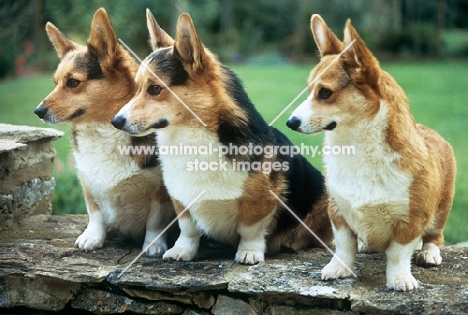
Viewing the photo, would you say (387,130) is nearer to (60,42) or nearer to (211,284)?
(211,284)

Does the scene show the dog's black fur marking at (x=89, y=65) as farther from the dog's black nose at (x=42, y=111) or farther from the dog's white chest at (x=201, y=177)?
the dog's white chest at (x=201, y=177)

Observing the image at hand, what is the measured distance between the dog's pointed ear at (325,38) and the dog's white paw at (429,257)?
118 cm

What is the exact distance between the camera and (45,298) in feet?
11.1

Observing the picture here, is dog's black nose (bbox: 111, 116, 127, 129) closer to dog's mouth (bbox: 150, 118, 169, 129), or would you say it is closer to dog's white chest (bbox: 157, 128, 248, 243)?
dog's mouth (bbox: 150, 118, 169, 129)

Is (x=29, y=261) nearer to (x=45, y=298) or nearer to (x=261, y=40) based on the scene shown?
(x=45, y=298)

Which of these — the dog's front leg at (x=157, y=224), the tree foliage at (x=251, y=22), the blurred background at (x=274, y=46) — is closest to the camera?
the dog's front leg at (x=157, y=224)

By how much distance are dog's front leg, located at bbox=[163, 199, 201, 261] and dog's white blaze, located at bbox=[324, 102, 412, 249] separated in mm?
880

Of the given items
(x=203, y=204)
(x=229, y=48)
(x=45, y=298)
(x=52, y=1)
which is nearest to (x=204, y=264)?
(x=203, y=204)

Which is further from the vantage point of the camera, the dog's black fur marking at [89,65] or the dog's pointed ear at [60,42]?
the dog's pointed ear at [60,42]

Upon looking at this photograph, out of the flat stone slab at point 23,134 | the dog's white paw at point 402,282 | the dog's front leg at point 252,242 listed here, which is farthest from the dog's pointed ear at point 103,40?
the dog's white paw at point 402,282

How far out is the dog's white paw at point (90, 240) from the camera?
3646mm

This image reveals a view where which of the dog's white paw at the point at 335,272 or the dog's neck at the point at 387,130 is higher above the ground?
the dog's neck at the point at 387,130

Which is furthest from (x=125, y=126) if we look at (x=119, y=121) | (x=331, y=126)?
(x=331, y=126)

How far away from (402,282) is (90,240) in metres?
1.79
